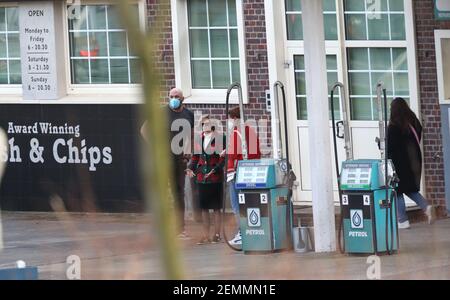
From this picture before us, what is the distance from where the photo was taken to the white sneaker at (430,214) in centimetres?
1305

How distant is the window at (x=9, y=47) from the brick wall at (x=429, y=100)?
5534 millimetres

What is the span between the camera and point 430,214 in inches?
518

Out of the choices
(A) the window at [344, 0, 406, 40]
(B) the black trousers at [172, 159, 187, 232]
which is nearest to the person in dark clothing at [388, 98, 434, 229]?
(A) the window at [344, 0, 406, 40]

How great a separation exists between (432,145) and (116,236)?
3.75 m

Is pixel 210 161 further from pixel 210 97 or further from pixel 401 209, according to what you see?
pixel 210 97

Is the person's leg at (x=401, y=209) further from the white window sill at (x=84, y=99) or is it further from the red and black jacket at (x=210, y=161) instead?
the white window sill at (x=84, y=99)

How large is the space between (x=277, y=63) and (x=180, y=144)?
2026 millimetres

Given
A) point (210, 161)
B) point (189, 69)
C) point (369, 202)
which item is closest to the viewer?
point (369, 202)

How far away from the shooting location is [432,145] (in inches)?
536

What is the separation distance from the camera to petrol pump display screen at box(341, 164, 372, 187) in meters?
10.7

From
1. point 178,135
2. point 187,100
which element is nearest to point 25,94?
point 187,100

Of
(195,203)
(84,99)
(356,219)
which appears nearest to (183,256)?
(356,219)

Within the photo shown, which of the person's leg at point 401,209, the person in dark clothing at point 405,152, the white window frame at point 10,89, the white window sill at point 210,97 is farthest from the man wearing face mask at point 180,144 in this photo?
the white window frame at point 10,89
